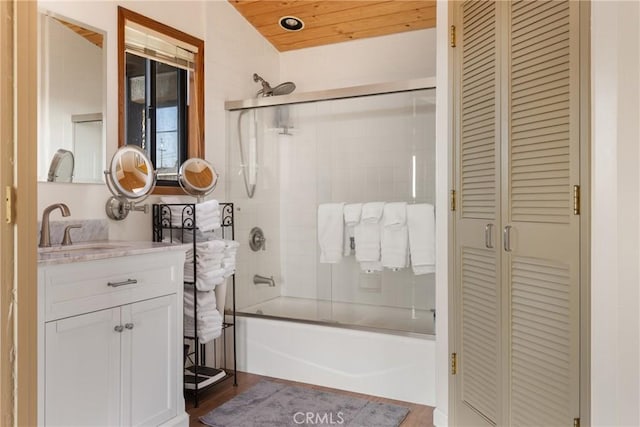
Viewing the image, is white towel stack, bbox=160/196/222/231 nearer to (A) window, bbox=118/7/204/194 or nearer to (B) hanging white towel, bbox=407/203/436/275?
(A) window, bbox=118/7/204/194

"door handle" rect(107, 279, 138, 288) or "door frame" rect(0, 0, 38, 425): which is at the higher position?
"door frame" rect(0, 0, 38, 425)

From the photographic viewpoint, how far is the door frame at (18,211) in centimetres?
85

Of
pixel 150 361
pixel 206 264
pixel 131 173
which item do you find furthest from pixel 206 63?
pixel 150 361

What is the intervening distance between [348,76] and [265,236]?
4.36ft

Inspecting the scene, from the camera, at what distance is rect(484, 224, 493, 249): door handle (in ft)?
6.54

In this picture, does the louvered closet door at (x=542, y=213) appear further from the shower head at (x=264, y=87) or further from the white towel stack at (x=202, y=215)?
the shower head at (x=264, y=87)

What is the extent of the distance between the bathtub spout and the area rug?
0.74 meters

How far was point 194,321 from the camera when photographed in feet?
8.71

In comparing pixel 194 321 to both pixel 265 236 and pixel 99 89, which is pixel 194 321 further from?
pixel 99 89

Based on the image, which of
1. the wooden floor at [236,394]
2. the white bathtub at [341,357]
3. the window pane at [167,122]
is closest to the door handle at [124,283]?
the wooden floor at [236,394]

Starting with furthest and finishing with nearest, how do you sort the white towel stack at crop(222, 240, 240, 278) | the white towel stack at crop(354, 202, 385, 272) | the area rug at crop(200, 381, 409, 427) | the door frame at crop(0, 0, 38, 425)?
the white towel stack at crop(354, 202, 385, 272)
the white towel stack at crop(222, 240, 240, 278)
the area rug at crop(200, 381, 409, 427)
the door frame at crop(0, 0, 38, 425)
